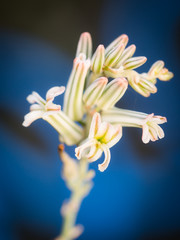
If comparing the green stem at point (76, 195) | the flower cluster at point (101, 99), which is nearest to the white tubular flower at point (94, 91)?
the flower cluster at point (101, 99)

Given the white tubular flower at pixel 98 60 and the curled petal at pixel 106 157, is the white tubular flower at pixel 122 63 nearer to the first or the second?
the white tubular flower at pixel 98 60

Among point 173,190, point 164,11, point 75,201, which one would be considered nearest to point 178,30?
point 164,11

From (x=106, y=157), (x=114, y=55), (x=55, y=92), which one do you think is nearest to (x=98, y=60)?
(x=114, y=55)

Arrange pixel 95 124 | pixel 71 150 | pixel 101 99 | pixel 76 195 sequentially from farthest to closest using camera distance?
1. pixel 71 150
2. pixel 76 195
3. pixel 101 99
4. pixel 95 124

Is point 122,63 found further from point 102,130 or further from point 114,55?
point 102,130

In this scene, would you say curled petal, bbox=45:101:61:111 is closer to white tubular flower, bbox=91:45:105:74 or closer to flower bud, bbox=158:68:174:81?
white tubular flower, bbox=91:45:105:74

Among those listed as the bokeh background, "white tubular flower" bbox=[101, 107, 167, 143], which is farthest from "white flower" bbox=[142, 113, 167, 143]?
the bokeh background

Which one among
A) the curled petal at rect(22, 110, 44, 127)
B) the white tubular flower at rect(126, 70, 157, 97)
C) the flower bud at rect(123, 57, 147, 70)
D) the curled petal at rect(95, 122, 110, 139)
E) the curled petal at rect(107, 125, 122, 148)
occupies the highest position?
the curled petal at rect(22, 110, 44, 127)

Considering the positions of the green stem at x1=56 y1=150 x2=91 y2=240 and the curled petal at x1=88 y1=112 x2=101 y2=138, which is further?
the green stem at x1=56 y1=150 x2=91 y2=240
